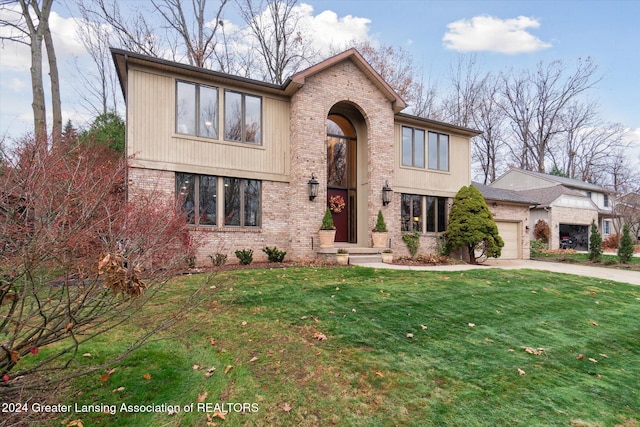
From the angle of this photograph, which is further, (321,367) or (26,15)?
(26,15)

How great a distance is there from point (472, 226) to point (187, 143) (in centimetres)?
1059

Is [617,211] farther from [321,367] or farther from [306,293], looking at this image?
[321,367]

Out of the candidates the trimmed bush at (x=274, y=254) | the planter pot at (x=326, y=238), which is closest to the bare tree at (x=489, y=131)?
the planter pot at (x=326, y=238)

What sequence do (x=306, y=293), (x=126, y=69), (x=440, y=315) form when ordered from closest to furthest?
(x=440, y=315) < (x=306, y=293) < (x=126, y=69)

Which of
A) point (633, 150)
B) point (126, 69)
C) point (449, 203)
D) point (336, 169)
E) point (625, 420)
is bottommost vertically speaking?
point (625, 420)

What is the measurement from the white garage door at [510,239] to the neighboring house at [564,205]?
262 inches

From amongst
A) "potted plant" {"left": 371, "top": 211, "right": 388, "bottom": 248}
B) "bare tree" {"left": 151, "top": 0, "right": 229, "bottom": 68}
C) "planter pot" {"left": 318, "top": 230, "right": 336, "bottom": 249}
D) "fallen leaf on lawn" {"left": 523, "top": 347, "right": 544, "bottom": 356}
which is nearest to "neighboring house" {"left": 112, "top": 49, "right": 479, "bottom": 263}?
"planter pot" {"left": 318, "top": 230, "right": 336, "bottom": 249}

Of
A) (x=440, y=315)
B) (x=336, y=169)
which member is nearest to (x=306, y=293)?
(x=440, y=315)

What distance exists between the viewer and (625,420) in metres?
2.87

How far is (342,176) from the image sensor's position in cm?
1327

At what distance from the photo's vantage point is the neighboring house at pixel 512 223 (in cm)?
1544

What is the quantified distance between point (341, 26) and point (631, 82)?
1905 cm

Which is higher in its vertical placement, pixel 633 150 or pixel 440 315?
pixel 633 150

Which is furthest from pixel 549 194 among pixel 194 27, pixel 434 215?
pixel 194 27
